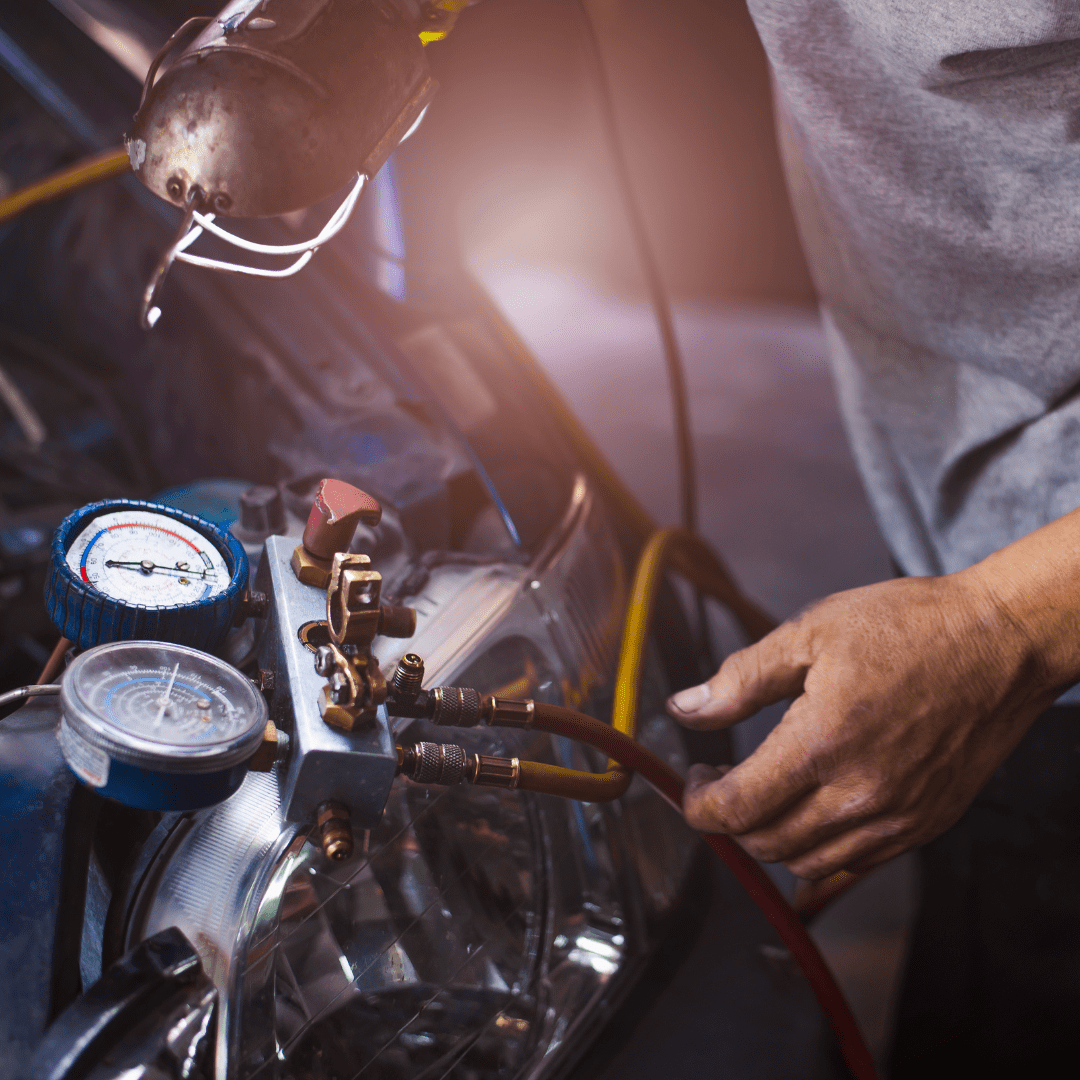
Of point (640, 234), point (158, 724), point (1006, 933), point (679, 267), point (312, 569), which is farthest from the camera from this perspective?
point (679, 267)

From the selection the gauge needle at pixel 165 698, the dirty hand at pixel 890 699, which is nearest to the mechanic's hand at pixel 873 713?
the dirty hand at pixel 890 699

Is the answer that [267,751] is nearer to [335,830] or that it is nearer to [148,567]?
[335,830]

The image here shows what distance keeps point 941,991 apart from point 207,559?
109 cm

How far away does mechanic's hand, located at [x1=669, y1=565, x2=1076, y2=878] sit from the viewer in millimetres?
606

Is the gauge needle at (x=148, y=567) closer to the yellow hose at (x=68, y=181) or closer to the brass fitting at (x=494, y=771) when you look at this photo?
the brass fitting at (x=494, y=771)

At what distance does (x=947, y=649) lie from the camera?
24.5 inches

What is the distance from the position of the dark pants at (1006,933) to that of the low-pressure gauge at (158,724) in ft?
2.84

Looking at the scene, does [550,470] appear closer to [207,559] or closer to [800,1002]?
[207,559]

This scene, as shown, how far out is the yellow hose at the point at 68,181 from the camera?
90 cm

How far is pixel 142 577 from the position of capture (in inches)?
23.7

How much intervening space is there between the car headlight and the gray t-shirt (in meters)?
0.37

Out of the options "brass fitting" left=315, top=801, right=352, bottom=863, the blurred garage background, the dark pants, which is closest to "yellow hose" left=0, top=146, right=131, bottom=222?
the blurred garage background

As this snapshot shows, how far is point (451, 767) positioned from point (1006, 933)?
0.89 meters

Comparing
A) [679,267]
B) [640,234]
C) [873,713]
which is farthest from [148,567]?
[679,267]
